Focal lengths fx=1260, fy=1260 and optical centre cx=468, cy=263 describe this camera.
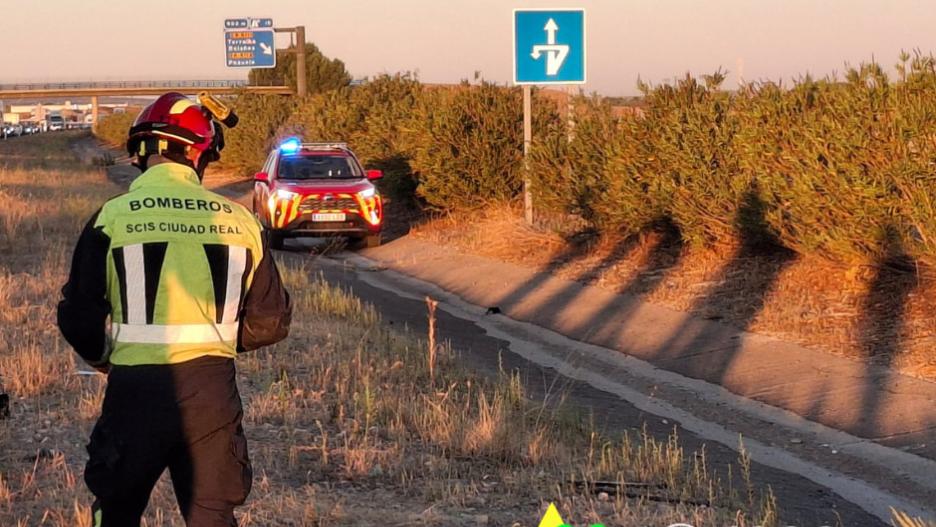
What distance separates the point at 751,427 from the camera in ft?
27.4

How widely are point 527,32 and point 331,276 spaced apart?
4284 mm

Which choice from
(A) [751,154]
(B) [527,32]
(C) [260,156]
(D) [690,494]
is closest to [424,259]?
(B) [527,32]

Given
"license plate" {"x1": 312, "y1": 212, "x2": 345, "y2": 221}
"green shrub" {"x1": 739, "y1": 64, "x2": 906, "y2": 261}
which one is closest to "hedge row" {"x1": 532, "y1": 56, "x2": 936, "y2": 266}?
"green shrub" {"x1": 739, "y1": 64, "x2": 906, "y2": 261}

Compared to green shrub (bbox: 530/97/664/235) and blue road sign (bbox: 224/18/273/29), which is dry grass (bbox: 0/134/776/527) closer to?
green shrub (bbox: 530/97/664/235)

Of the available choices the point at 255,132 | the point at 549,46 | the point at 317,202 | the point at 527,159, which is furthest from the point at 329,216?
the point at 255,132

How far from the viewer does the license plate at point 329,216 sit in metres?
19.0

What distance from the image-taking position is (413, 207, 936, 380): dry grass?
34.0 ft

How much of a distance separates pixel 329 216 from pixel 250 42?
1319 inches

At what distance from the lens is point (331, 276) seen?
16.5 metres

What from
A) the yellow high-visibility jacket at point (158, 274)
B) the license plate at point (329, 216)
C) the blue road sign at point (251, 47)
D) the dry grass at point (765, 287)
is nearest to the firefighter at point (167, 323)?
the yellow high-visibility jacket at point (158, 274)

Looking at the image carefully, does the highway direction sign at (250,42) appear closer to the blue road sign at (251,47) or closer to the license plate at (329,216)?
the blue road sign at (251,47)

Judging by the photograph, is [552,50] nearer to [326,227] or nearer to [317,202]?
[317,202]

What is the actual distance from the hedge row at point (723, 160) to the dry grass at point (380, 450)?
162 inches

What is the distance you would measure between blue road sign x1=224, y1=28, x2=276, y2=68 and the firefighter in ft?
158
